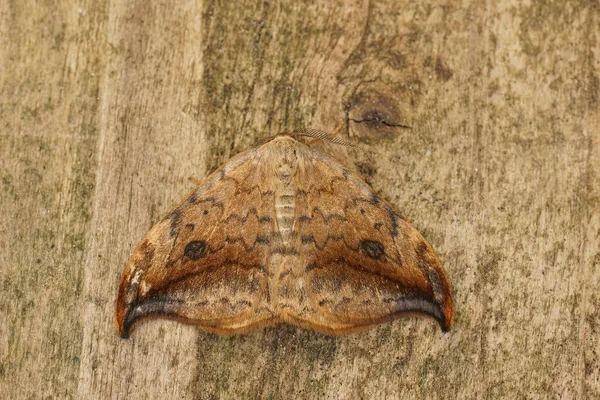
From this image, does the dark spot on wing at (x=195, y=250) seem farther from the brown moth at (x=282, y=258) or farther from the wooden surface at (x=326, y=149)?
the wooden surface at (x=326, y=149)

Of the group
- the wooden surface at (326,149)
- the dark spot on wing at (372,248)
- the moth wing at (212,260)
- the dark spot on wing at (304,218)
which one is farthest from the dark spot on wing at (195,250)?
the dark spot on wing at (372,248)

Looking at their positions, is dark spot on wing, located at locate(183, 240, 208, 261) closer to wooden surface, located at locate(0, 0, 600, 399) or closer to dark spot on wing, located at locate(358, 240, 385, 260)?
wooden surface, located at locate(0, 0, 600, 399)

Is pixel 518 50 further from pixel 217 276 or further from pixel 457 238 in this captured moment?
pixel 217 276

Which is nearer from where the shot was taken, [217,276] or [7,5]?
[217,276]

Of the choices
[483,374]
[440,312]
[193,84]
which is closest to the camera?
[440,312]

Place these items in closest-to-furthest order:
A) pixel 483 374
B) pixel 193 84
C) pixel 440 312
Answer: pixel 440 312
pixel 483 374
pixel 193 84

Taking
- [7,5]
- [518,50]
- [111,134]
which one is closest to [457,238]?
[518,50]

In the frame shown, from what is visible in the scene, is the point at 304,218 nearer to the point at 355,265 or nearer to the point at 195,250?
the point at 355,265
